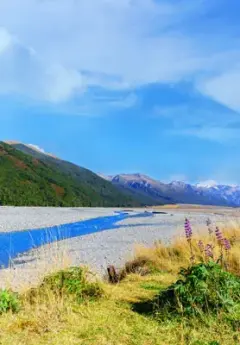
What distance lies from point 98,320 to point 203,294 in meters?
1.63

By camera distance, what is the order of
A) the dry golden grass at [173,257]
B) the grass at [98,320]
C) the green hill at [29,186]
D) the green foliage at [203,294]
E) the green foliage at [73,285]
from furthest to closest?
the green hill at [29,186] < the dry golden grass at [173,257] < the green foliage at [73,285] < the green foliage at [203,294] < the grass at [98,320]

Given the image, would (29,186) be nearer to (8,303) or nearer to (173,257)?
(173,257)

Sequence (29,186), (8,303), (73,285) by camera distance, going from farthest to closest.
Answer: (29,186)
(73,285)
(8,303)

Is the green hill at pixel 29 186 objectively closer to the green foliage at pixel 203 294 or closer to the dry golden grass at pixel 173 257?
the dry golden grass at pixel 173 257

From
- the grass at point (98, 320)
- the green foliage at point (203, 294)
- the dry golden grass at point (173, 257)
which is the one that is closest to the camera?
the grass at point (98, 320)

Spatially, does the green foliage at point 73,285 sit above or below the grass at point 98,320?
above

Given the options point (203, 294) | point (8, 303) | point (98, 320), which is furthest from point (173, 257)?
point (8, 303)

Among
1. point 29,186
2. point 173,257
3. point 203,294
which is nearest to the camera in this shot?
point 203,294

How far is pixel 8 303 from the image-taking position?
297 inches

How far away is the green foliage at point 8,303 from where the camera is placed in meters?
7.41

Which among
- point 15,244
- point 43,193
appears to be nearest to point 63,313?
point 15,244

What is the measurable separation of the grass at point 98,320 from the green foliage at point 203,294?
12 centimetres

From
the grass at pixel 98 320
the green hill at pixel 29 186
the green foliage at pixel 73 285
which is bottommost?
the grass at pixel 98 320

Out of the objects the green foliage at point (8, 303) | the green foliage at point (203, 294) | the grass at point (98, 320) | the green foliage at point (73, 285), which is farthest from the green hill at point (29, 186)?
the green foliage at point (203, 294)
